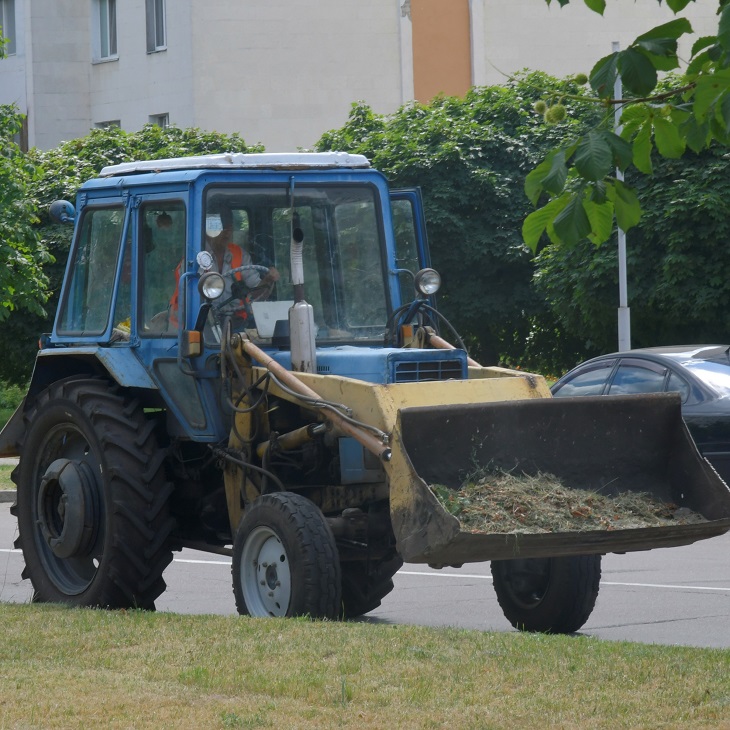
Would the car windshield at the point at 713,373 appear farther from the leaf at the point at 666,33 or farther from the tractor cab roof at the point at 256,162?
the leaf at the point at 666,33

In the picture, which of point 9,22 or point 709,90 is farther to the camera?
point 9,22

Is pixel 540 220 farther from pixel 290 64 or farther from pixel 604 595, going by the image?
pixel 290 64

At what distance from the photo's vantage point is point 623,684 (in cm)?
643

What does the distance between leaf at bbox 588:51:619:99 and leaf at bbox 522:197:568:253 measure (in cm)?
41

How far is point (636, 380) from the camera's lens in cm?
1428

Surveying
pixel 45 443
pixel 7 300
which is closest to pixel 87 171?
pixel 7 300

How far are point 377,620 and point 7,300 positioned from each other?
50.9 feet

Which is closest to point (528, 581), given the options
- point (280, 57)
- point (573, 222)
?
point (573, 222)

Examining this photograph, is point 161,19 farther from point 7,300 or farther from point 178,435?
point 178,435

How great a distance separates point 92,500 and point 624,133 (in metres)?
4.94

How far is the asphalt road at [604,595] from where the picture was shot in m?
9.48

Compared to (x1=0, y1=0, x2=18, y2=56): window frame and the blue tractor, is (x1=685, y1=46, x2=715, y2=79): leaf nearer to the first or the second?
the blue tractor

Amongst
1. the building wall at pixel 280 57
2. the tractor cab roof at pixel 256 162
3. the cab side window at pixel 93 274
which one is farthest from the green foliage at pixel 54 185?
the tractor cab roof at pixel 256 162

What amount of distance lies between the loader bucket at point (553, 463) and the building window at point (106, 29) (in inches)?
1378
